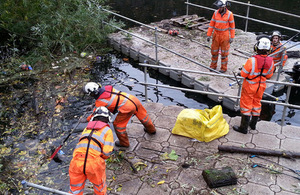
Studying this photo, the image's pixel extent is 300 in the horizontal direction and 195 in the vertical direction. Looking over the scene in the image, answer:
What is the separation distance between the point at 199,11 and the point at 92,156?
12865 mm

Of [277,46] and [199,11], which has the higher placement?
[277,46]

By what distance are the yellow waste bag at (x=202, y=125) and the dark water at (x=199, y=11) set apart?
794 centimetres

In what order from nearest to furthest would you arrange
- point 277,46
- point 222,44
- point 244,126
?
point 244,126
point 277,46
point 222,44

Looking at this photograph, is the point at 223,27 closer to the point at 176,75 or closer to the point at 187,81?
the point at 187,81

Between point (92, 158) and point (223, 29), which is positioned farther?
point (223, 29)

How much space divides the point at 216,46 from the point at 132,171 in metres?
4.55

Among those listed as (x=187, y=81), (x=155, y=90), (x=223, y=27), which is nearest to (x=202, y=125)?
(x=187, y=81)

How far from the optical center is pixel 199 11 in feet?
50.3

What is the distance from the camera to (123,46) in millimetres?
10508

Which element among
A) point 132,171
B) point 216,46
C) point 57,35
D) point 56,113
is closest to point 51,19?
point 57,35

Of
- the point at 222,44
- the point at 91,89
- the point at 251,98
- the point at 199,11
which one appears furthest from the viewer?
the point at 199,11

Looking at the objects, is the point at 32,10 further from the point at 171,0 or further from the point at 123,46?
the point at 171,0

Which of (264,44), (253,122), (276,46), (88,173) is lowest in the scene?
(253,122)

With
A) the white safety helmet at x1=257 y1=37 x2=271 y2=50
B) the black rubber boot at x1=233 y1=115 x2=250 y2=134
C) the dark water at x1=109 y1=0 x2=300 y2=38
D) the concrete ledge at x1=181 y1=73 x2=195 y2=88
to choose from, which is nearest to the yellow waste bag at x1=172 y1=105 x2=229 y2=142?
the black rubber boot at x1=233 y1=115 x2=250 y2=134
